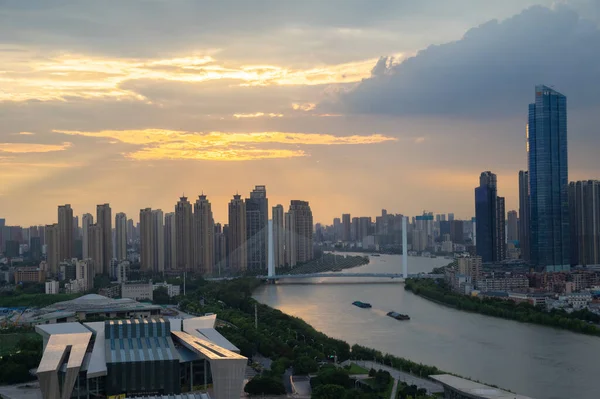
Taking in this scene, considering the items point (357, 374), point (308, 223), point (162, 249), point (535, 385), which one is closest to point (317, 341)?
point (357, 374)

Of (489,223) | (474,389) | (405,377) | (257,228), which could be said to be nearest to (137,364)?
(405,377)

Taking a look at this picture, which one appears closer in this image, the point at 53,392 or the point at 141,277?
the point at 53,392

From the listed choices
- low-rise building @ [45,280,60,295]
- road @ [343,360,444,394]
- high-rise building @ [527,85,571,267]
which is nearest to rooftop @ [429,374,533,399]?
road @ [343,360,444,394]

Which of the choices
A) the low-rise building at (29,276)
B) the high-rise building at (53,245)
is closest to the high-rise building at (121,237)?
the high-rise building at (53,245)

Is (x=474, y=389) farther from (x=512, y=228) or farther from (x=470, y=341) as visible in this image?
(x=512, y=228)

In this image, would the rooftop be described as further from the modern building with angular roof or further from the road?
the modern building with angular roof

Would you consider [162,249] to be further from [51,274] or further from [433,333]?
[433,333]
